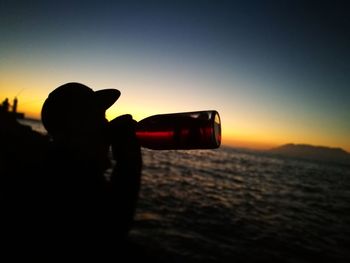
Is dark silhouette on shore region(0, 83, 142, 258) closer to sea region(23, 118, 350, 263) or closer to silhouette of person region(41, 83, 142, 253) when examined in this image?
silhouette of person region(41, 83, 142, 253)

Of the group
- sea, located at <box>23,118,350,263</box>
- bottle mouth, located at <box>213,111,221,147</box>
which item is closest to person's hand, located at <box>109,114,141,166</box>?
bottle mouth, located at <box>213,111,221,147</box>

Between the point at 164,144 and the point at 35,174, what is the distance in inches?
44.1

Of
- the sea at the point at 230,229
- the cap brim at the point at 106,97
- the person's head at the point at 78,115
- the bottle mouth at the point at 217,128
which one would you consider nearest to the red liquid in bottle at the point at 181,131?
the bottle mouth at the point at 217,128

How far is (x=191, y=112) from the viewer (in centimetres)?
244

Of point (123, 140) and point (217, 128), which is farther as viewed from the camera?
point (217, 128)

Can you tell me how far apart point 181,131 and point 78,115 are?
995mm

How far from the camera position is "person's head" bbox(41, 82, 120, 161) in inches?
74.5

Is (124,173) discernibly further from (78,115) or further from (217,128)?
(217,128)

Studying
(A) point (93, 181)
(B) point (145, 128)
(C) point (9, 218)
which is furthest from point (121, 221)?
(B) point (145, 128)

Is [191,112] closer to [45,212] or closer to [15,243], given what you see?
[45,212]

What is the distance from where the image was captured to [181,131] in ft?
8.39

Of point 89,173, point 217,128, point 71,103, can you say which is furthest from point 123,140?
point 217,128

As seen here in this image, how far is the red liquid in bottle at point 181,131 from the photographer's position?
2.50m

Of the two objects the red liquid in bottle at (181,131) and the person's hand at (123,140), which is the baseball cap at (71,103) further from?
the red liquid in bottle at (181,131)
